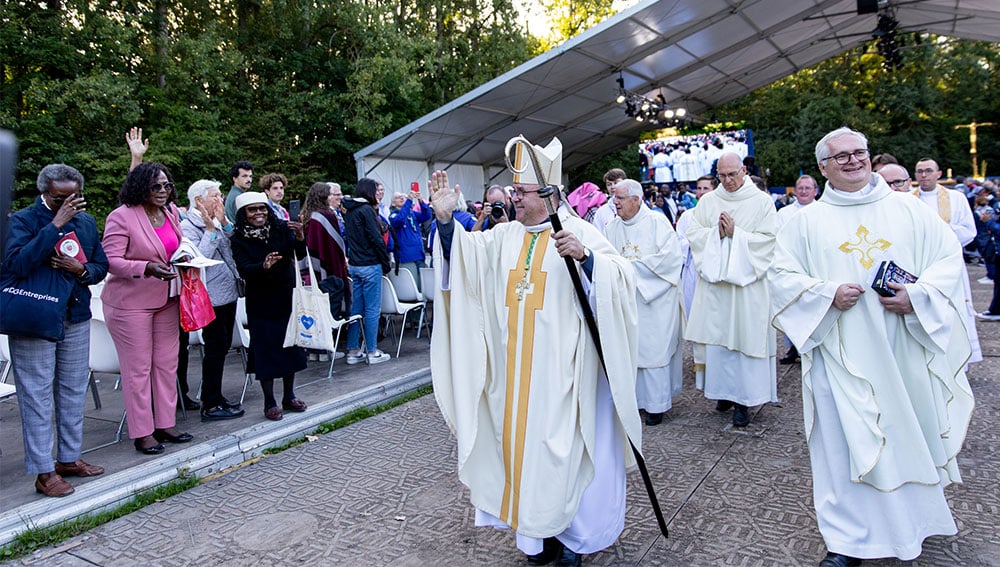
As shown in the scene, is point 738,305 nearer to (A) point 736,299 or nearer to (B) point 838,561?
(A) point 736,299

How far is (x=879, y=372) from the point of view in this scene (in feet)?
10.2

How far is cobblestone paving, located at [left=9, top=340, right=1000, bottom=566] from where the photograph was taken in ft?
11.1

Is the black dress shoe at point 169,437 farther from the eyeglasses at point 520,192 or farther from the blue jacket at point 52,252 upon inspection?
the eyeglasses at point 520,192

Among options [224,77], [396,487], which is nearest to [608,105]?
[224,77]

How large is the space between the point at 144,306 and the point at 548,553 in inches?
131

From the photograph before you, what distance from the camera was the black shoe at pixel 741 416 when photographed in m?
5.20

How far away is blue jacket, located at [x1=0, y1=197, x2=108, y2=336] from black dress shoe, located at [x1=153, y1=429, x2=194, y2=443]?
3.50 ft

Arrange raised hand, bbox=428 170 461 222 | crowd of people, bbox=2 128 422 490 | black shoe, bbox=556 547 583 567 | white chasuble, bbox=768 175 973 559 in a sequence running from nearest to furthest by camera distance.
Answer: white chasuble, bbox=768 175 973 559
black shoe, bbox=556 547 583 567
raised hand, bbox=428 170 461 222
crowd of people, bbox=2 128 422 490

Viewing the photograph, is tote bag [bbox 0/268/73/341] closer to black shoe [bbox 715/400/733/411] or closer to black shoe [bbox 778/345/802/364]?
black shoe [bbox 715/400/733/411]

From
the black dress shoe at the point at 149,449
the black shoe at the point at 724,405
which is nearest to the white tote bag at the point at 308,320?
the black dress shoe at the point at 149,449

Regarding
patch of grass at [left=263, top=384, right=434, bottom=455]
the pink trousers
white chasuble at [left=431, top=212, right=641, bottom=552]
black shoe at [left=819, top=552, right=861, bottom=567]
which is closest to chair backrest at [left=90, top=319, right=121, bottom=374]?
the pink trousers

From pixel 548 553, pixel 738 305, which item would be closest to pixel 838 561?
pixel 548 553

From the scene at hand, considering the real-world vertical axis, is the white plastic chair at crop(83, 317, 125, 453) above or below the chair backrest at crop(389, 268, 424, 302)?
below

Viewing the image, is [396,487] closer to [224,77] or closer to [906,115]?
[224,77]
